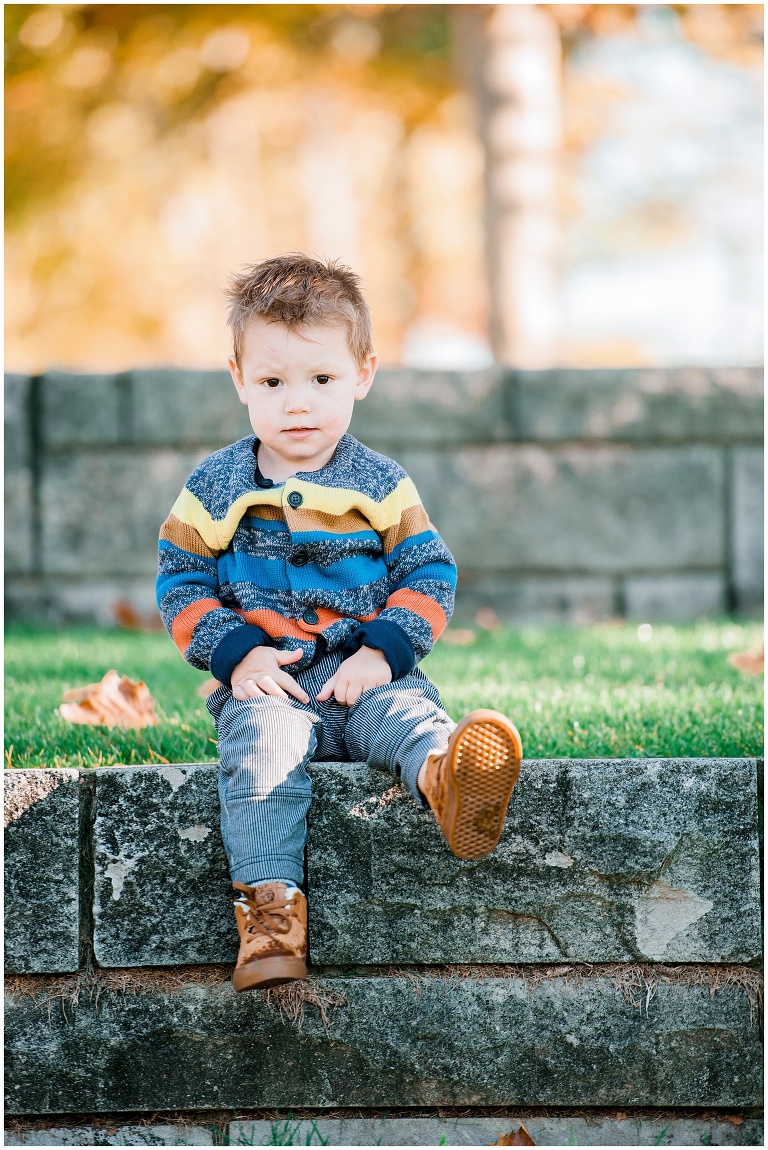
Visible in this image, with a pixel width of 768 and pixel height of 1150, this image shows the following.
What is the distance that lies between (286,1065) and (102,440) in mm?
3510

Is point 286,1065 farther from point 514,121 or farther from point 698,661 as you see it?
point 514,121

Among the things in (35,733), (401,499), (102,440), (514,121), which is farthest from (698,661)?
(514,121)

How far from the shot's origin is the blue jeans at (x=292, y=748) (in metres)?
1.85

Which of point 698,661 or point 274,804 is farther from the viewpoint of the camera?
point 698,661

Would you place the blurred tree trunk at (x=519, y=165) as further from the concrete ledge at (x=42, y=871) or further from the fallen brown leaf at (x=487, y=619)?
the concrete ledge at (x=42, y=871)

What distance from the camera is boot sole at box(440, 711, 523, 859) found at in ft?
5.64

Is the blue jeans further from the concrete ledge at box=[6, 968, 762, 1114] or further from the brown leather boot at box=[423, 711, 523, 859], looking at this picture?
the concrete ledge at box=[6, 968, 762, 1114]

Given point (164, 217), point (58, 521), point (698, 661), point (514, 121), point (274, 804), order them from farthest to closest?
point (164, 217) → point (514, 121) → point (58, 521) → point (698, 661) → point (274, 804)

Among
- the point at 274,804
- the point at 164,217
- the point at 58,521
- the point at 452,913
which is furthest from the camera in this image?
the point at 164,217

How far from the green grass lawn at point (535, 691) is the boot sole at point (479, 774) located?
0.44 metres

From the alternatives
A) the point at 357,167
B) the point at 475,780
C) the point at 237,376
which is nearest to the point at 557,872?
the point at 475,780

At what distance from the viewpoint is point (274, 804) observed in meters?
1.86

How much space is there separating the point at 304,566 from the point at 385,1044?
3.10ft

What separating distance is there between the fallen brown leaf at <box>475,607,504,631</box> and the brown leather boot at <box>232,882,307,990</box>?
2881 millimetres
